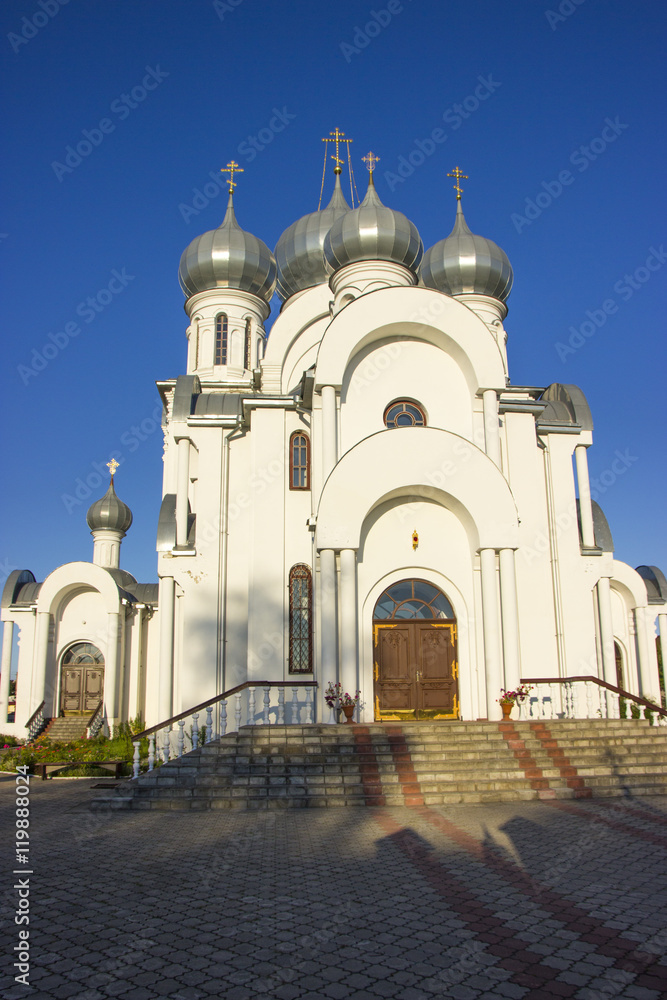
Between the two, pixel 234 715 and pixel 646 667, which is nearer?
pixel 234 715

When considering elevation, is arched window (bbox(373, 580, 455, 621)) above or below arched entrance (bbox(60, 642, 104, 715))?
above

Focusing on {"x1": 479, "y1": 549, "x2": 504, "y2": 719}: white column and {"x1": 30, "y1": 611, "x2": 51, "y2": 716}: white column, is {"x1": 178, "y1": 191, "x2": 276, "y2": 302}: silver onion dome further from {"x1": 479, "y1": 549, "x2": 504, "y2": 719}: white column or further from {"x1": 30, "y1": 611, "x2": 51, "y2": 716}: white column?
{"x1": 479, "y1": 549, "x2": 504, "y2": 719}: white column

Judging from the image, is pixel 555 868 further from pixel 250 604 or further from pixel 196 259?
pixel 196 259

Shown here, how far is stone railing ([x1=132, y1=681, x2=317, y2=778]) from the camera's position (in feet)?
36.2

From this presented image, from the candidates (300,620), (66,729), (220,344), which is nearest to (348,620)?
(300,620)

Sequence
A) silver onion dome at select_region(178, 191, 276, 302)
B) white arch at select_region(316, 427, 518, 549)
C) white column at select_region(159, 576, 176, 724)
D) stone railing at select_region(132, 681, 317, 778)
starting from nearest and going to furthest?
stone railing at select_region(132, 681, 317, 778) → white arch at select_region(316, 427, 518, 549) → white column at select_region(159, 576, 176, 724) → silver onion dome at select_region(178, 191, 276, 302)

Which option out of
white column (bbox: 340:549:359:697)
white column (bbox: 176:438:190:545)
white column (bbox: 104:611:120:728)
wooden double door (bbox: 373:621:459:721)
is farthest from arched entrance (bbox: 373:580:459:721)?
white column (bbox: 104:611:120:728)

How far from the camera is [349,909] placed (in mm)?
5172

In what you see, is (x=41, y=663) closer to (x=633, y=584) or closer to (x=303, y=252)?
(x=303, y=252)

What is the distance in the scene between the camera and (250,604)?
1397cm

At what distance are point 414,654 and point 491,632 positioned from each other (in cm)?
157

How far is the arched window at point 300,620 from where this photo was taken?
13.9m

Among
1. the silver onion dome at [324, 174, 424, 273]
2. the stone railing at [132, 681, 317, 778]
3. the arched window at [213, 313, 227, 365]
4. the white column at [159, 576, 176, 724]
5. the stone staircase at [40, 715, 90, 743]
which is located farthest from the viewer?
the arched window at [213, 313, 227, 365]

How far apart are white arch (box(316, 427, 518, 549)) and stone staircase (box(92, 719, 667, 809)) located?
126 inches
